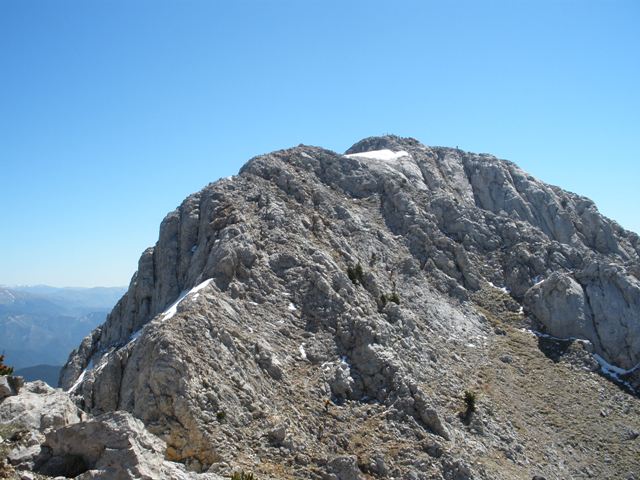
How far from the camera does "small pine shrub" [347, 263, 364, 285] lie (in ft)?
166

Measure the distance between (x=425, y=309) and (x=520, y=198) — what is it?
1569 inches

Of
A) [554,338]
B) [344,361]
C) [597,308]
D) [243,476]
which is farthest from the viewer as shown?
[597,308]

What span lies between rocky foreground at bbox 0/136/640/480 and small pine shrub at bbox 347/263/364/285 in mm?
213

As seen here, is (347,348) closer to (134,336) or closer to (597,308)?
(134,336)

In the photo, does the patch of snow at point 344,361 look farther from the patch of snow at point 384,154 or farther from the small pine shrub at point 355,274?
the patch of snow at point 384,154

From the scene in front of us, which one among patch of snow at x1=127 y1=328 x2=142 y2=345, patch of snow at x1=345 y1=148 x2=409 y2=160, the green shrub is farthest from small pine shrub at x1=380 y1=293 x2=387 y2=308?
patch of snow at x1=345 y1=148 x2=409 y2=160

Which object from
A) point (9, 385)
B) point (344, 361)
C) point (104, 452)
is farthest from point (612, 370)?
point (9, 385)

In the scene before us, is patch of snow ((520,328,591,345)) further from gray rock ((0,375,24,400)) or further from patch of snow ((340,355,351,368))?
gray rock ((0,375,24,400))

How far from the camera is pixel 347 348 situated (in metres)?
42.0

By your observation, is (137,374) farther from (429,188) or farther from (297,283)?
(429,188)

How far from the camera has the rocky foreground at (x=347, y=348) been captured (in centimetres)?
2948

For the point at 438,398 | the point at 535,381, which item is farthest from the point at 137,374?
the point at 535,381

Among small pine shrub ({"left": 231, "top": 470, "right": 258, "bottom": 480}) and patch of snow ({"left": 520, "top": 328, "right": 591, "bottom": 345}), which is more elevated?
patch of snow ({"left": 520, "top": 328, "right": 591, "bottom": 345})

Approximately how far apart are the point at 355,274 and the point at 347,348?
10509 mm
